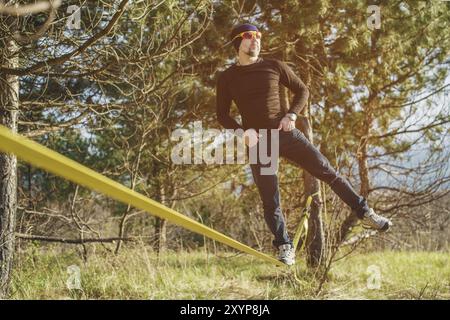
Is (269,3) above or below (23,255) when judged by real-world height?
above

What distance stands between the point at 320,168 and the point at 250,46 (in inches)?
32.8

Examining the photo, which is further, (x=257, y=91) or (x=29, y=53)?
(x=29, y=53)

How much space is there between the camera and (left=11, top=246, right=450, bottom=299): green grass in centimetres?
491

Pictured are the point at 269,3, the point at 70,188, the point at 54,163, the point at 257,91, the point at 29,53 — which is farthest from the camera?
the point at 70,188

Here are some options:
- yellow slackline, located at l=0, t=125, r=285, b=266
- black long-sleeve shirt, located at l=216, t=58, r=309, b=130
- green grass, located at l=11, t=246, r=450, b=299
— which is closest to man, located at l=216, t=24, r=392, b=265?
black long-sleeve shirt, located at l=216, t=58, r=309, b=130

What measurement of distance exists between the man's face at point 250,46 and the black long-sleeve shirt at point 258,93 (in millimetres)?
101

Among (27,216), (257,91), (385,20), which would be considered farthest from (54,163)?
(27,216)

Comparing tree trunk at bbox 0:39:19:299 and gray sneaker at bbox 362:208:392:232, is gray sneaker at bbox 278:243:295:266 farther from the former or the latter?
tree trunk at bbox 0:39:19:299

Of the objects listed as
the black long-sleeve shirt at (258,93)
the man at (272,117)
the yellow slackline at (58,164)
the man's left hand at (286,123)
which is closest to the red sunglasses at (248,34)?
Answer: the man at (272,117)

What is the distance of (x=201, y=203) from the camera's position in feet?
33.7

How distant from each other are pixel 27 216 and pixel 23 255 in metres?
0.63

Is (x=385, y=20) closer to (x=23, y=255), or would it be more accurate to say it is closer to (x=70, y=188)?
(x=23, y=255)

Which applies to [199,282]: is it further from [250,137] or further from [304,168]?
[250,137]

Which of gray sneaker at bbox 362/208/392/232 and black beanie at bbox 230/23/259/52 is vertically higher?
black beanie at bbox 230/23/259/52
